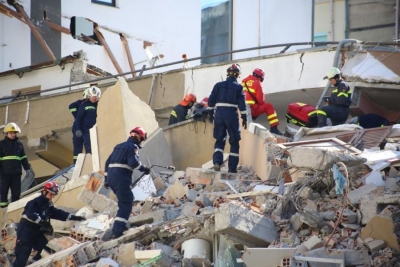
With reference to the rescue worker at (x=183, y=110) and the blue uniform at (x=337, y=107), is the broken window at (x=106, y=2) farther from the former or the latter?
the blue uniform at (x=337, y=107)

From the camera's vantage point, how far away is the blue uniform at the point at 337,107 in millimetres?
20109

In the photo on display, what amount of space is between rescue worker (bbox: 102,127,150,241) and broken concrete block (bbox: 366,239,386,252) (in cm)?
362

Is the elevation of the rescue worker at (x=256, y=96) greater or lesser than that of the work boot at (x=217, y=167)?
greater

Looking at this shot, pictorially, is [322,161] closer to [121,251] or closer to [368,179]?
[368,179]

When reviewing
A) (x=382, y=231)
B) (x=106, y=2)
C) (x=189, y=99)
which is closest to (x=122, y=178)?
(x=382, y=231)

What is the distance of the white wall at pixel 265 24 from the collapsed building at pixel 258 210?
1143 centimetres

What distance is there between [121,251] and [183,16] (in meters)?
17.6

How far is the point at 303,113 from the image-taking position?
2112 cm

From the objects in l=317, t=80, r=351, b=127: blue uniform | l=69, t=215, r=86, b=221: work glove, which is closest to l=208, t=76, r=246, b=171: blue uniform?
l=317, t=80, r=351, b=127: blue uniform

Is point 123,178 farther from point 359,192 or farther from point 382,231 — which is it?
point 382,231

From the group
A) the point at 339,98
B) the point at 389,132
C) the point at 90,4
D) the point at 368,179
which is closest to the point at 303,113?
the point at 339,98

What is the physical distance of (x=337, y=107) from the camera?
20297mm

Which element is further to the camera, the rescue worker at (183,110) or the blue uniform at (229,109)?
the rescue worker at (183,110)

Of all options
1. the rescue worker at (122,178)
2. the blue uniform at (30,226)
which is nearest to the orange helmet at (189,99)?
the rescue worker at (122,178)
